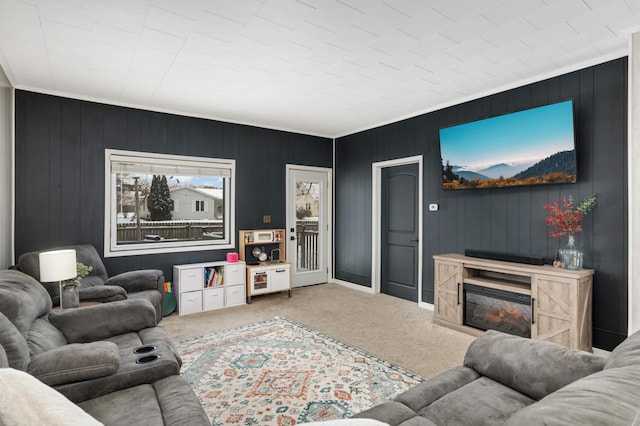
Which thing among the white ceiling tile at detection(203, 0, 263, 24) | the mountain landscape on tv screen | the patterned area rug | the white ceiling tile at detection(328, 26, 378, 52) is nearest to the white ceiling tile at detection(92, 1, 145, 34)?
the white ceiling tile at detection(203, 0, 263, 24)

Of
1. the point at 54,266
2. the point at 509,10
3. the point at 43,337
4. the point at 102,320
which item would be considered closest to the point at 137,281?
the point at 54,266

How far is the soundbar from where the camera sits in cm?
338

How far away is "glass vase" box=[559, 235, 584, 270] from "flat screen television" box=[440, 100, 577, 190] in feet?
1.97

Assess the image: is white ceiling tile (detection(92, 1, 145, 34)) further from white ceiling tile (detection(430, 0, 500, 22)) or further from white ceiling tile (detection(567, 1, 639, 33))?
white ceiling tile (detection(567, 1, 639, 33))

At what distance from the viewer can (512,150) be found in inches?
144

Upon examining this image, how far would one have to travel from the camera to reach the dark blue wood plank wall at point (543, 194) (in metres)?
3.08

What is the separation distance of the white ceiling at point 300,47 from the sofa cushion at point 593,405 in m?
2.27

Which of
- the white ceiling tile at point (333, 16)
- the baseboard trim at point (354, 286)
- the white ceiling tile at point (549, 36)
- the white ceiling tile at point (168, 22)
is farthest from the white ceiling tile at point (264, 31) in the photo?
the baseboard trim at point (354, 286)

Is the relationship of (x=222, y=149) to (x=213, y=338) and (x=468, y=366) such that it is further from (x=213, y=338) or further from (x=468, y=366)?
(x=468, y=366)

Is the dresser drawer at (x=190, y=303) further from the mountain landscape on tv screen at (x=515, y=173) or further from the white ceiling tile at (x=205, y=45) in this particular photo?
the mountain landscape on tv screen at (x=515, y=173)

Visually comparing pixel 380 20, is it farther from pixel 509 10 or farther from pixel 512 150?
pixel 512 150

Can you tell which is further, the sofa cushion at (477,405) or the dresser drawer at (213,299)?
the dresser drawer at (213,299)

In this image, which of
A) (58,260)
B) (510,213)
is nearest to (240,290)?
(58,260)

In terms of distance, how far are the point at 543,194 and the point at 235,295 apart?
13.0ft
